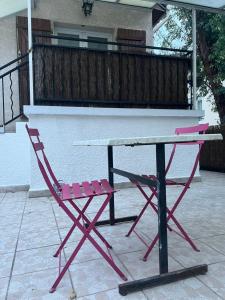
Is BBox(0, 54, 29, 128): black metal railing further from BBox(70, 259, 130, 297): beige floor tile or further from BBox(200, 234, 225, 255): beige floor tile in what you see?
BBox(200, 234, 225, 255): beige floor tile

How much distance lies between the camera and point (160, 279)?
171 cm

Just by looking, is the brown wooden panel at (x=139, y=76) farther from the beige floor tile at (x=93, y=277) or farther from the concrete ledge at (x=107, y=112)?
the beige floor tile at (x=93, y=277)

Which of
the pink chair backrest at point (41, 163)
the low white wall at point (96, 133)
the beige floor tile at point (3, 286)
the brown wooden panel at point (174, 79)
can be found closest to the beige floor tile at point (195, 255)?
the pink chair backrest at point (41, 163)

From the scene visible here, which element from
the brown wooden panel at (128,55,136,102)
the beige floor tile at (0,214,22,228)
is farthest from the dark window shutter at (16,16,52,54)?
the beige floor tile at (0,214,22,228)

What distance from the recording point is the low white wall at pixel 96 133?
4461 millimetres

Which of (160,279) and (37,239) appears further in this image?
(37,239)

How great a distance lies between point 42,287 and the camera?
1.73m

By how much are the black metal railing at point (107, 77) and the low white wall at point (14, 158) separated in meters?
0.73

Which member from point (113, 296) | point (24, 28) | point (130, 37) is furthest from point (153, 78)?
point (113, 296)

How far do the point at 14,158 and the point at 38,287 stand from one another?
133 inches

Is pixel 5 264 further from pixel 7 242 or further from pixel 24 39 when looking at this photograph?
pixel 24 39

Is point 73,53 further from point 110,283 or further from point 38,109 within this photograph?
point 110,283

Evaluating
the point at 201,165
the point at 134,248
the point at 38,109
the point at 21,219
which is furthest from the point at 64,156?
the point at 201,165

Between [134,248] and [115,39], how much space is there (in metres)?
5.52
